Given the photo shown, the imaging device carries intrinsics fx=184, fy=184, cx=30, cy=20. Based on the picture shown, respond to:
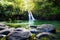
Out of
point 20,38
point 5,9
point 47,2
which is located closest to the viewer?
point 20,38

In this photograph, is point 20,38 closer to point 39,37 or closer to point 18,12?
point 39,37

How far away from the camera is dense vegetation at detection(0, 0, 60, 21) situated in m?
13.5

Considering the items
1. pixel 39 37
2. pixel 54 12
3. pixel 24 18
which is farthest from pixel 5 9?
pixel 39 37

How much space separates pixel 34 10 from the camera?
14375 millimetres

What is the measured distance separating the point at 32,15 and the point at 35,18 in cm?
48

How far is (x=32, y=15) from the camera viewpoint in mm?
14281

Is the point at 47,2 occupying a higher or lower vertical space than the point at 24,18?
higher

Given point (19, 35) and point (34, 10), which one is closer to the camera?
point (19, 35)

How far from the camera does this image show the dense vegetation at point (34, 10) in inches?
533

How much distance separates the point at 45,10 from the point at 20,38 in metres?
9.01

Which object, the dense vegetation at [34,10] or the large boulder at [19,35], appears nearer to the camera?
the large boulder at [19,35]

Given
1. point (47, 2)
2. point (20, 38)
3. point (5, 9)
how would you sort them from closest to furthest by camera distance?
1. point (20, 38)
2. point (5, 9)
3. point (47, 2)

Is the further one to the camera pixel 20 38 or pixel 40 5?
pixel 40 5

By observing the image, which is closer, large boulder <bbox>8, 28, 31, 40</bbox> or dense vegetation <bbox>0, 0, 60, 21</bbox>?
large boulder <bbox>8, 28, 31, 40</bbox>
